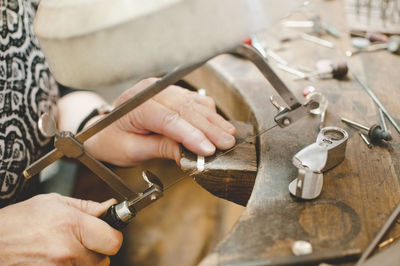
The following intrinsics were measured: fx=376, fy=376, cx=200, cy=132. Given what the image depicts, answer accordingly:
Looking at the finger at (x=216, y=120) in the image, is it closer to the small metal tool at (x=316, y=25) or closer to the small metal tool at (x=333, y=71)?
the small metal tool at (x=333, y=71)

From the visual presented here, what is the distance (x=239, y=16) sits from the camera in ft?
1.35

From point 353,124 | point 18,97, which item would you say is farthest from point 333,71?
point 18,97

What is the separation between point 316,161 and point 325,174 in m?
0.06

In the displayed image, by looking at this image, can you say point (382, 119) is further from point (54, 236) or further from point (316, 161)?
point (54, 236)

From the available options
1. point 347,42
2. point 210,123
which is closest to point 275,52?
point 347,42

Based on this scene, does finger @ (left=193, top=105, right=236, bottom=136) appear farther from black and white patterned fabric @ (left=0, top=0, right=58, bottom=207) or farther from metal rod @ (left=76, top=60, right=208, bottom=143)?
black and white patterned fabric @ (left=0, top=0, right=58, bottom=207)

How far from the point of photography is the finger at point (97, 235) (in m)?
0.69

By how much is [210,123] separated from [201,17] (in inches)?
15.5

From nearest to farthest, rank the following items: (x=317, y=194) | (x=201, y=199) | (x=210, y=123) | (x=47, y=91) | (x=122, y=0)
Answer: (x=122, y=0) < (x=317, y=194) < (x=210, y=123) < (x=47, y=91) < (x=201, y=199)

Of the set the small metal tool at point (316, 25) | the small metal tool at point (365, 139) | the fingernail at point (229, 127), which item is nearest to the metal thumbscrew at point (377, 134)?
the small metal tool at point (365, 139)

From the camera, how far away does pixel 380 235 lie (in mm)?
562

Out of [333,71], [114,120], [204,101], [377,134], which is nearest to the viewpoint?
[114,120]

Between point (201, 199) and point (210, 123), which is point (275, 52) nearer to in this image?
point (210, 123)

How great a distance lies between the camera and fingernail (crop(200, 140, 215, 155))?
731 mm
